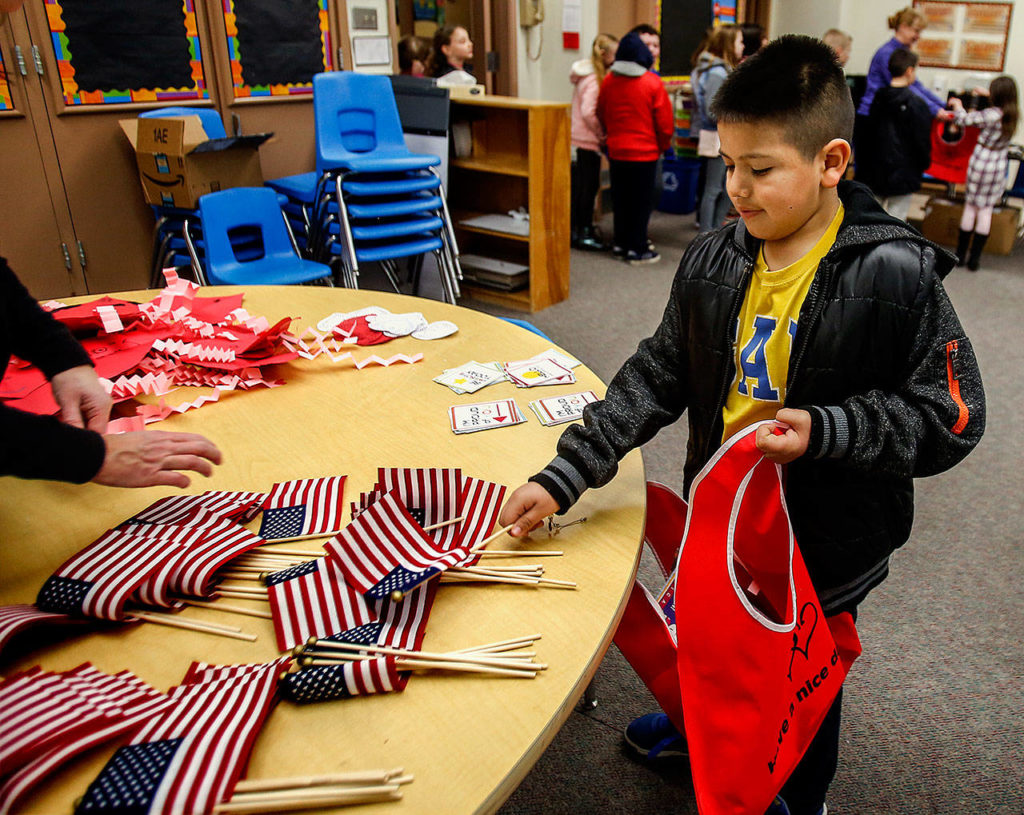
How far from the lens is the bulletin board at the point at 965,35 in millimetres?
6906

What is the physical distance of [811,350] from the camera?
3.79ft

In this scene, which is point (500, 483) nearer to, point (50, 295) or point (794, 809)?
point (794, 809)

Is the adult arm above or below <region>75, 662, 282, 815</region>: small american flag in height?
above

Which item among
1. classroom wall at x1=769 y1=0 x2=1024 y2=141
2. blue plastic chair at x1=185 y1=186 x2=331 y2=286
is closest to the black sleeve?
blue plastic chair at x1=185 y1=186 x2=331 y2=286

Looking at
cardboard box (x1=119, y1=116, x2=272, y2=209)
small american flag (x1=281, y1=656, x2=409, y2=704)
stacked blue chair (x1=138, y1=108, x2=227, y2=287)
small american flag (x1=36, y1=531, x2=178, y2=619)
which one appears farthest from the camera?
stacked blue chair (x1=138, y1=108, x2=227, y2=287)

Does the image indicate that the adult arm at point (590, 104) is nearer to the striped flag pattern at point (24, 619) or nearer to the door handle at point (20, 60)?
the door handle at point (20, 60)

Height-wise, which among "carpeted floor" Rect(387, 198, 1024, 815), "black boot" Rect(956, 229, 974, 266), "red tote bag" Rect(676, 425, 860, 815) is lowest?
"carpeted floor" Rect(387, 198, 1024, 815)

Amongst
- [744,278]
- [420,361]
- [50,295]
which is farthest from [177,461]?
[50,295]

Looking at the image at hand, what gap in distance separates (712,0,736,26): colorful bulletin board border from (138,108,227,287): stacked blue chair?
536cm

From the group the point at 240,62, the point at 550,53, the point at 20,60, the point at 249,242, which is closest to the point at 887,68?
the point at 550,53

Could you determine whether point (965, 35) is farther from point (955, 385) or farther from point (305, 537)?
point (305, 537)

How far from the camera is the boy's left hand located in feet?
3.28

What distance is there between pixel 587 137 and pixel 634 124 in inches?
23.9

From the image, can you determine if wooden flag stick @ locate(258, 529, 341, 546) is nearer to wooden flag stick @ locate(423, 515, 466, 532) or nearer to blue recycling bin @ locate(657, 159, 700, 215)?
wooden flag stick @ locate(423, 515, 466, 532)
